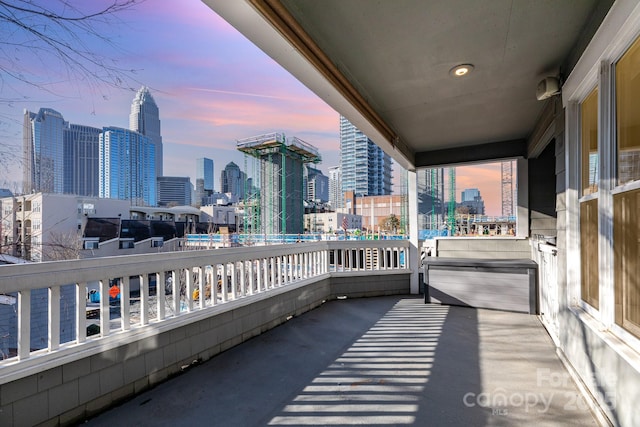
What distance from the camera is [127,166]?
3.00 meters

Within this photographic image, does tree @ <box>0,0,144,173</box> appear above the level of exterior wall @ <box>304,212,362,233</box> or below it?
above

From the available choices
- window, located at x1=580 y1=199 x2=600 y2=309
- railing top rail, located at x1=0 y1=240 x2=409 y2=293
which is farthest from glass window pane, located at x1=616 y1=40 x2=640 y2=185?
railing top rail, located at x1=0 y1=240 x2=409 y2=293

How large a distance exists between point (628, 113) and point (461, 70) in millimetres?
1307

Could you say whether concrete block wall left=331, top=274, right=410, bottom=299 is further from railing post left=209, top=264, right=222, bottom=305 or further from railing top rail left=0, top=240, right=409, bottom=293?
railing post left=209, top=264, right=222, bottom=305

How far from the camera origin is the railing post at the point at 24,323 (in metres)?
1.69

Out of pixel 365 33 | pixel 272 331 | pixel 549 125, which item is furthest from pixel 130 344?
pixel 549 125

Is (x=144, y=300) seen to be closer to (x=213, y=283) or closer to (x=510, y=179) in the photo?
(x=213, y=283)

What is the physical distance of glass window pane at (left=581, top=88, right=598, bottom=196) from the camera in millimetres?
2197

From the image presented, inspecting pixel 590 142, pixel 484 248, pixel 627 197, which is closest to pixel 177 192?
pixel 484 248

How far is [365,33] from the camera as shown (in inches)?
88.4

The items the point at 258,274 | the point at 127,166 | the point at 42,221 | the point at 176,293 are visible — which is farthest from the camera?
the point at 258,274

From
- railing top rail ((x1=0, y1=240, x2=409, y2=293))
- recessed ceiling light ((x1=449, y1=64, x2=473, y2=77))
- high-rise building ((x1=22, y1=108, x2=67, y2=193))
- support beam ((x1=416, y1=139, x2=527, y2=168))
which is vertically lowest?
railing top rail ((x1=0, y1=240, x2=409, y2=293))

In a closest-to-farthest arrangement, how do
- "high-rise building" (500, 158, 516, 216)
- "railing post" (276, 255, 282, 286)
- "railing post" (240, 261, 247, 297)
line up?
"railing post" (240, 261, 247, 297), "railing post" (276, 255, 282, 286), "high-rise building" (500, 158, 516, 216)

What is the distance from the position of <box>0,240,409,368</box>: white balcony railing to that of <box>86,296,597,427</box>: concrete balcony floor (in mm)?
521
